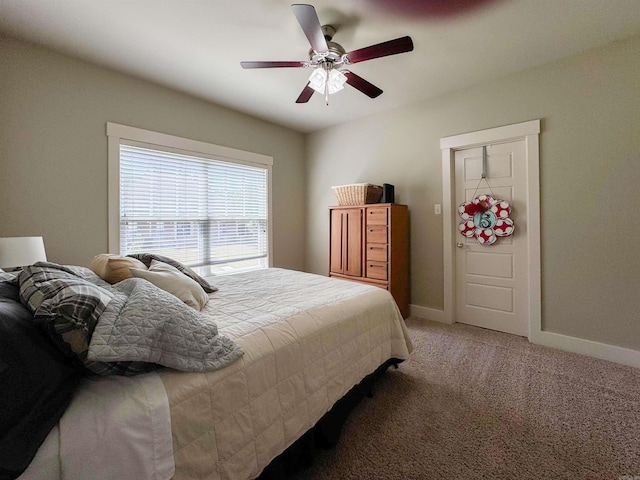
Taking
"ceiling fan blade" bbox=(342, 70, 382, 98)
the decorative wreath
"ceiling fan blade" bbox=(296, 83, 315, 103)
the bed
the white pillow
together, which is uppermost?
"ceiling fan blade" bbox=(296, 83, 315, 103)

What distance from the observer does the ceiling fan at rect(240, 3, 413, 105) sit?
1654 millimetres

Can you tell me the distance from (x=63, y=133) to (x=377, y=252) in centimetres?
317

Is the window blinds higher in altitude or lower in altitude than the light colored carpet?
higher

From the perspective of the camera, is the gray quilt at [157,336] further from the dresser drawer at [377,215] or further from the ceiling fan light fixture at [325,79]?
the dresser drawer at [377,215]

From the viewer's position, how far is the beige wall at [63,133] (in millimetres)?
2156

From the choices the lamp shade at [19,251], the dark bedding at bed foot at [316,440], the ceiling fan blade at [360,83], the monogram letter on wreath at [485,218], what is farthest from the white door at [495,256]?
the lamp shade at [19,251]

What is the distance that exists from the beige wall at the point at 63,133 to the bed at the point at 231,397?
1.33m

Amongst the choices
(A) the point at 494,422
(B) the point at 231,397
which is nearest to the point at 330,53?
(B) the point at 231,397

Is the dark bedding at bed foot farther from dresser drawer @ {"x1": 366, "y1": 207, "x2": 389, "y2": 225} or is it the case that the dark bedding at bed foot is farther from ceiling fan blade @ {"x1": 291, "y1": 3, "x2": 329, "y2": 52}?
ceiling fan blade @ {"x1": 291, "y1": 3, "x2": 329, "y2": 52}

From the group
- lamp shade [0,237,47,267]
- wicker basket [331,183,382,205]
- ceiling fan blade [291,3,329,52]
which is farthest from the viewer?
wicker basket [331,183,382,205]

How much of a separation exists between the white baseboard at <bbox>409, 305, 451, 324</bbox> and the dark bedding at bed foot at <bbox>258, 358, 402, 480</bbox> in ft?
6.07

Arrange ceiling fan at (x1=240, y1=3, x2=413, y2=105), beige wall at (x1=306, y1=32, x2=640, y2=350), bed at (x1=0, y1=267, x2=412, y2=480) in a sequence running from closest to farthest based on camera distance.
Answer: bed at (x1=0, y1=267, x2=412, y2=480), ceiling fan at (x1=240, y1=3, x2=413, y2=105), beige wall at (x1=306, y1=32, x2=640, y2=350)

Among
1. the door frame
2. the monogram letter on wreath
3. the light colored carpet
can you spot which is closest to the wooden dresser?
the door frame

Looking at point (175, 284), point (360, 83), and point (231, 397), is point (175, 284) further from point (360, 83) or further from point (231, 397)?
point (360, 83)
